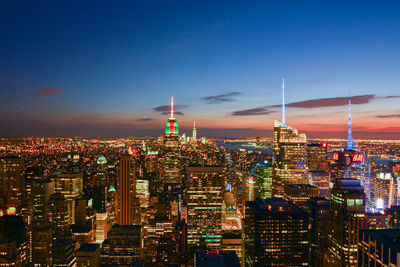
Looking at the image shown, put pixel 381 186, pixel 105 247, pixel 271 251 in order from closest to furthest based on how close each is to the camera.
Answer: pixel 271 251, pixel 105 247, pixel 381 186

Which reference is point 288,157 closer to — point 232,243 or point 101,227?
point 232,243

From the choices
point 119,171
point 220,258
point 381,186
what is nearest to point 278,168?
point 381,186

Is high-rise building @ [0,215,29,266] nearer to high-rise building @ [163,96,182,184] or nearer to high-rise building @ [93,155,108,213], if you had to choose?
high-rise building @ [93,155,108,213]

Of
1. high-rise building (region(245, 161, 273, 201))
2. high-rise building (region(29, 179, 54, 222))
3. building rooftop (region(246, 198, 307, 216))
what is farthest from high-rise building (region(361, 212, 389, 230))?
high-rise building (region(29, 179, 54, 222))

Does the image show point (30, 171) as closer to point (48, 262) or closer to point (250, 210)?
point (48, 262)

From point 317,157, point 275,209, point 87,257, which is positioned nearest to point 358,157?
point 317,157
